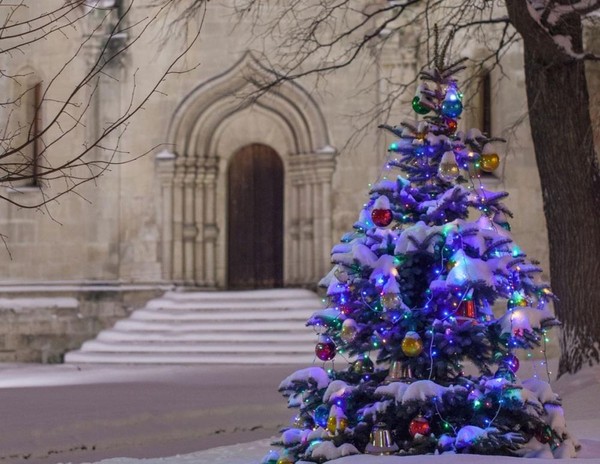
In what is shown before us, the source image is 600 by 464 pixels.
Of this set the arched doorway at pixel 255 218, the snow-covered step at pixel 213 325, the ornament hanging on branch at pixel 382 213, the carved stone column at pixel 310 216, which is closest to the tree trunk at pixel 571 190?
the ornament hanging on branch at pixel 382 213

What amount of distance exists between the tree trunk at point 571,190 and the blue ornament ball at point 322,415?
16.2 feet

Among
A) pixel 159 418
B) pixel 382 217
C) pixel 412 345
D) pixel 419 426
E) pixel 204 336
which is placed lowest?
pixel 159 418

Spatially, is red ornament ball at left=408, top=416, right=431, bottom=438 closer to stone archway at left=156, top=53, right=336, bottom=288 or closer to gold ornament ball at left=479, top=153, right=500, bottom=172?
gold ornament ball at left=479, top=153, right=500, bottom=172

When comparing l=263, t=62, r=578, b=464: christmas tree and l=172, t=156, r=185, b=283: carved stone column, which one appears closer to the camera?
A: l=263, t=62, r=578, b=464: christmas tree

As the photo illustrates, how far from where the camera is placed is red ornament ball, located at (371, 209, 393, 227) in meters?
6.64

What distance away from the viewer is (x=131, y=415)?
1018 cm

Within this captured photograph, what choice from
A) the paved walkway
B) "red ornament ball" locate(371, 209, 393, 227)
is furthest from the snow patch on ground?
"red ornament ball" locate(371, 209, 393, 227)

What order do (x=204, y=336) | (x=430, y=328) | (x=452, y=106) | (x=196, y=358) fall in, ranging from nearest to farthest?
(x=430, y=328)
(x=452, y=106)
(x=196, y=358)
(x=204, y=336)

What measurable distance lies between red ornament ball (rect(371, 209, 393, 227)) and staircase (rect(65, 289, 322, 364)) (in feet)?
32.5

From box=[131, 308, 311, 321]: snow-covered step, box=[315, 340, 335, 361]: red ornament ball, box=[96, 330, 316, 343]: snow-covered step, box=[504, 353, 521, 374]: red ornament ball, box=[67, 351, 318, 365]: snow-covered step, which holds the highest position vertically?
box=[131, 308, 311, 321]: snow-covered step

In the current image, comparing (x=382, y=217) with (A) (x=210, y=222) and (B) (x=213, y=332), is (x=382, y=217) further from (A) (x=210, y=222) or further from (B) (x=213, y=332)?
(A) (x=210, y=222)

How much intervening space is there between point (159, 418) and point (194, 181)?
890cm

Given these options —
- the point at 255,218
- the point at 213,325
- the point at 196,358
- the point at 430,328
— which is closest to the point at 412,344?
the point at 430,328

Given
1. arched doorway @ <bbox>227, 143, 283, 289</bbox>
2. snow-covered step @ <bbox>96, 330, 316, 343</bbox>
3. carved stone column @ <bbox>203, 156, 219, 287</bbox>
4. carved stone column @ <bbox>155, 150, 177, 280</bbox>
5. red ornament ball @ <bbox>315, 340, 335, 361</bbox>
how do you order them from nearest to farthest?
red ornament ball @ <bbox>315, 340, 335, 361</bbox> < snow-covered step @ <bbox>96, 330, 316, 343</bbox> < carved stone column @ <bbox>155, 150, 177, 280</bbox> < carved stone column @ <bbox>203, 156, 219, 287</bbox> < arched doorway @ <bbox>227, 143, 283, 289</bbox>
